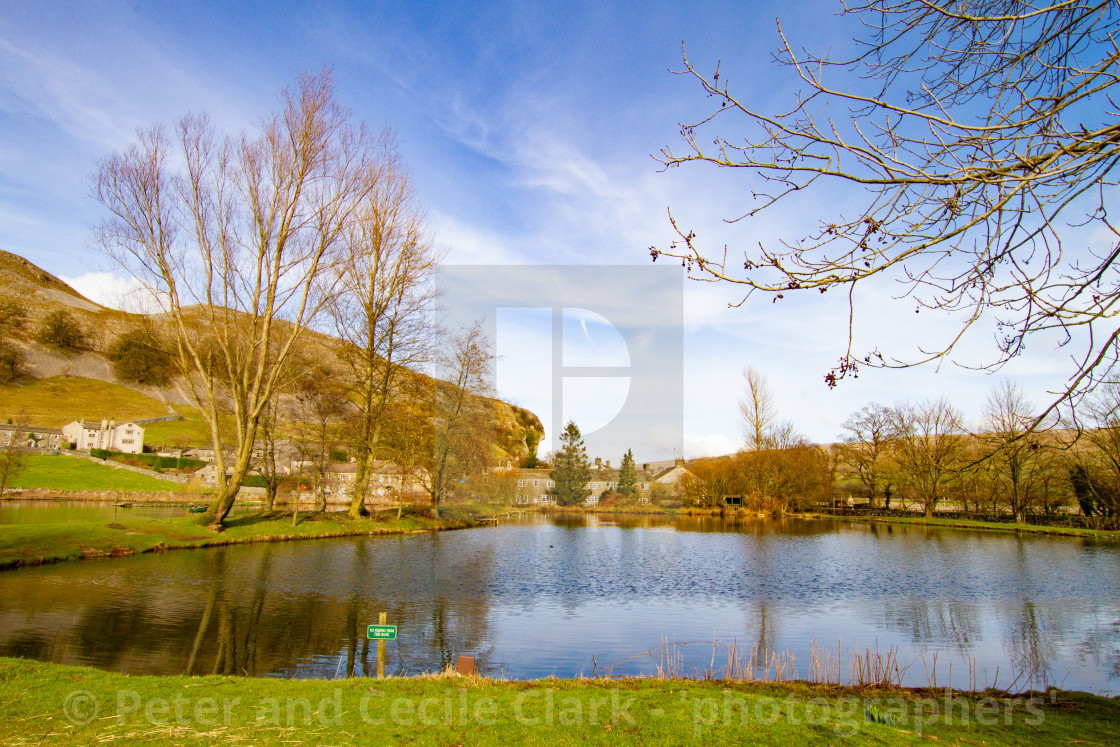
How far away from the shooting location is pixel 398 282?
2911cm

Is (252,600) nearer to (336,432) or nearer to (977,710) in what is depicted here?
(977,710)

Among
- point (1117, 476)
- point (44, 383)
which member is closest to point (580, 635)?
point (1117, 476)

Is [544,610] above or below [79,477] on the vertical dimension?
below

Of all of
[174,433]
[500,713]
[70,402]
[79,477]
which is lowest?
[500,713]

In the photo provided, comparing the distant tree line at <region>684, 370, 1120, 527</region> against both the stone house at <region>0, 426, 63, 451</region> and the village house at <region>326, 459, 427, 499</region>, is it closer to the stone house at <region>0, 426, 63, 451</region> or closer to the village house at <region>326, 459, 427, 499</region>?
the village house at <region>326, 459, 427, 499</region>

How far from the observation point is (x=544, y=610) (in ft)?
44.5

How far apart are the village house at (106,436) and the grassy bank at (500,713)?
65.6 meters

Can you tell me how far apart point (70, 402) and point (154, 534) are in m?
73.4

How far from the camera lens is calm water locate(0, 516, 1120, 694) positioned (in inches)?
369

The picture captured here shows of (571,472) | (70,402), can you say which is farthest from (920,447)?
(70,402)

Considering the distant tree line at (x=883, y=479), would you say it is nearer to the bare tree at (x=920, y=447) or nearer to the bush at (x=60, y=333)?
the bare tree at (x=920, y=447)

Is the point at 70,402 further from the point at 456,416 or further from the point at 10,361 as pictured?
the point at 456,416

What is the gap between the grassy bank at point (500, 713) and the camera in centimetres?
513

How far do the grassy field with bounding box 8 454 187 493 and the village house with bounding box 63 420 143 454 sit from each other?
10.6 metres
